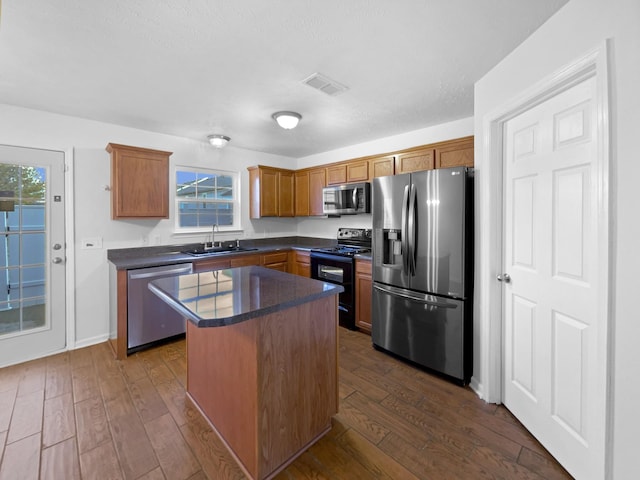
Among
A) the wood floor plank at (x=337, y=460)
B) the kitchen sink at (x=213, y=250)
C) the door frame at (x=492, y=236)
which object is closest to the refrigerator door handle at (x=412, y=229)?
the door frame at (x=492, y=236)

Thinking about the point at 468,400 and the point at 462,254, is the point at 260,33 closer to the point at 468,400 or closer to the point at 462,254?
the point at 462,254

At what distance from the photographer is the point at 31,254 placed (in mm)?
2988

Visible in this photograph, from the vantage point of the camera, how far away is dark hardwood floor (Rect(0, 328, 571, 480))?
1.61 metres

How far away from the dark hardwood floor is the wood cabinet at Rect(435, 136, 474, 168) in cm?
211

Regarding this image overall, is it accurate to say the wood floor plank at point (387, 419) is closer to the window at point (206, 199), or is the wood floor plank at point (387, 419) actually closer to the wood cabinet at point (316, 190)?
the wood cabinet at point (316, 190)

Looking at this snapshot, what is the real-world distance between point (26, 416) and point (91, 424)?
0.52 meters

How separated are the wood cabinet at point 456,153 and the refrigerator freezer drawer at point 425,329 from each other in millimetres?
1465

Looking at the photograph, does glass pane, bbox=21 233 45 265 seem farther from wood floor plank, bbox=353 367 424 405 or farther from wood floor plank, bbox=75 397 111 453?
wood floor plank, bbox=353 367 424 405

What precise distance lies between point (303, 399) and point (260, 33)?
2.19m

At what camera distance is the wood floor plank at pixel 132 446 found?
1.62 meters

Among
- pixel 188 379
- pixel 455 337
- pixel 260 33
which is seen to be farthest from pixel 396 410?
pixel 260 33

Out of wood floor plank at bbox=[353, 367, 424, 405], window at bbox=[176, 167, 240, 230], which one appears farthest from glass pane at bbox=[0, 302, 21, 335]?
wood floor plank at bbox=[353, 367, 424, 405]

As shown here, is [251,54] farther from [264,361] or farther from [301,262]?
[301,262]

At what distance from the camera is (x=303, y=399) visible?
5.59 feet
